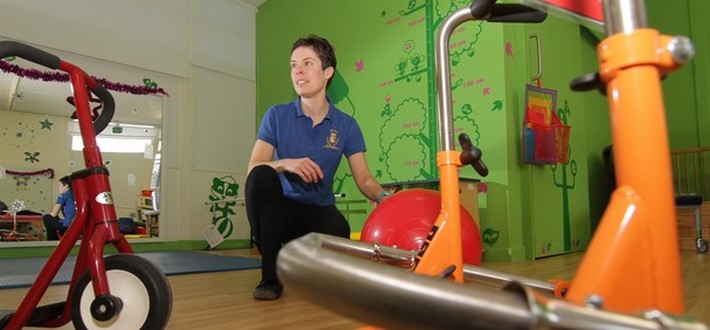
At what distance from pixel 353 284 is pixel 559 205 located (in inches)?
119

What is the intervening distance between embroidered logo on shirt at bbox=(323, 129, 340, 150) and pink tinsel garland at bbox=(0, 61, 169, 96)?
2.57 m

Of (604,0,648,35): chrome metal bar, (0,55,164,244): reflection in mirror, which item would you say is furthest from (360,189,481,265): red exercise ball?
(0,55,164,244): reflection in mirror

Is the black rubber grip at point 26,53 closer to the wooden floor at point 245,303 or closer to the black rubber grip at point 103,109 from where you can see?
the black rubber grip at point 103,109

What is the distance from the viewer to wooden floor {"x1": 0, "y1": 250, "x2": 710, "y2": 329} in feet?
3.59

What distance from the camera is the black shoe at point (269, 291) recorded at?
55.8 inches

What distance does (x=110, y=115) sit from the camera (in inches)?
44.2

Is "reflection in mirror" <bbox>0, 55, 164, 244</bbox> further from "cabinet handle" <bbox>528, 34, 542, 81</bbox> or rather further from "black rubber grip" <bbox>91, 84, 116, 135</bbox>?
"cabinet handle" <bbox>528, 34, 542, 81</bbox>

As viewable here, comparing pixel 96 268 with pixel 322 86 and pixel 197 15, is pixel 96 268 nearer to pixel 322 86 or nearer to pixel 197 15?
pixel 322 86

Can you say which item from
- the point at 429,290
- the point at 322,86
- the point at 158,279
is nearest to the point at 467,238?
the point at 322,86

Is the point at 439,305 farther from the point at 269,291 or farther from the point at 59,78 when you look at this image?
the point at 59,78

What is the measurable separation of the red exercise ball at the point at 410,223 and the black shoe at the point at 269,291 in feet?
1.10

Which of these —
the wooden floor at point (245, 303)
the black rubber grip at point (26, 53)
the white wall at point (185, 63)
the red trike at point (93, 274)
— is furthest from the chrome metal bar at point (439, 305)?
the white wall at point (185, 63)

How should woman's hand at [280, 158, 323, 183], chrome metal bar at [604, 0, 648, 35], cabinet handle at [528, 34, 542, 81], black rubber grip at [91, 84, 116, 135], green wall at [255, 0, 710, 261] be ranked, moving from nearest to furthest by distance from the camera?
chrome metal bar at [604, 0, 648, 35] → black rubber grip at [91, 84, 116, 135] → woman's hand at [280, 158, 323, 183] → green wall at [255, 0, 710, 261] → cabinet handle at [528, 34, 542, 81]

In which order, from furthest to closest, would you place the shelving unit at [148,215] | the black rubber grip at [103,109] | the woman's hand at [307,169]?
the shelving unit at [148,215] → the woman's hand at [307,169] → the black rubber grip at [103,109]
